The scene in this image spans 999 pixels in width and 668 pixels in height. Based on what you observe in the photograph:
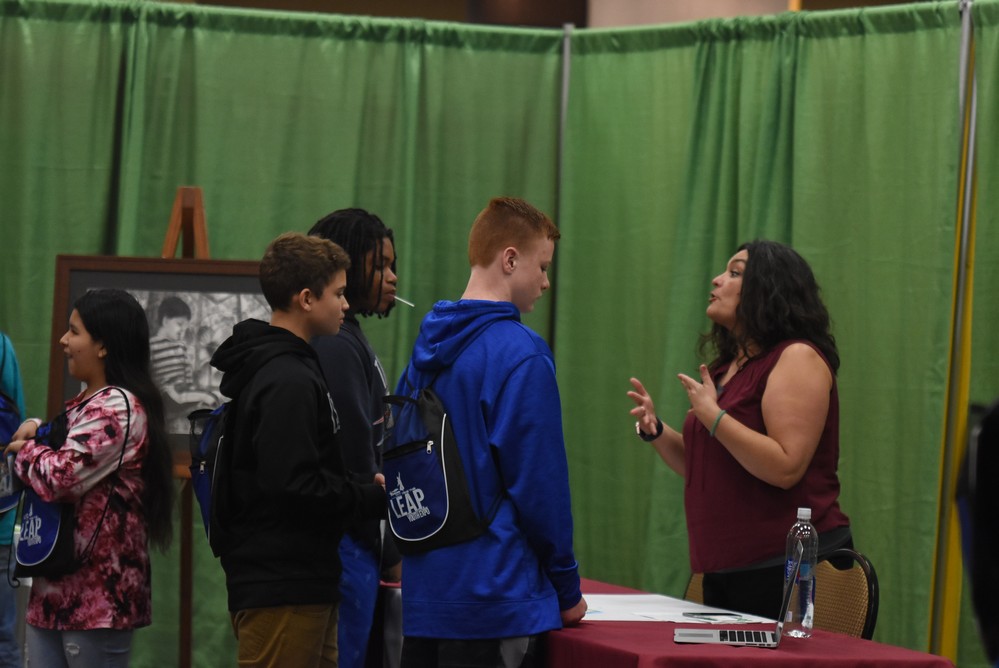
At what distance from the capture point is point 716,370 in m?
3.27

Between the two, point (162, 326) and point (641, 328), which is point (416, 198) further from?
point (162, 326)

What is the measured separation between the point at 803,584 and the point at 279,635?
102 centimetres

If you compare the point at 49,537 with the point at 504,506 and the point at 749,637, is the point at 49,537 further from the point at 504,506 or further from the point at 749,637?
the point at 749,637

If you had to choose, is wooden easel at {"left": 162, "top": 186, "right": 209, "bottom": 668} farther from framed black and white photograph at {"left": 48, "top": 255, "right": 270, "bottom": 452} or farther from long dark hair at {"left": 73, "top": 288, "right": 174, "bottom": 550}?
long dark hair at {"left": 73, "top": 288, "right": 174, "bottom": 550}

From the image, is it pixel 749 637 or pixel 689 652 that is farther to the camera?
pixel 749 637

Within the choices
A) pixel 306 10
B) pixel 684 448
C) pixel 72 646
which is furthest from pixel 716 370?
pixel 306 10

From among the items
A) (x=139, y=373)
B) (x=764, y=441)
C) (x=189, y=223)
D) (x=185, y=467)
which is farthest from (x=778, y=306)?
(x=189, y=223)

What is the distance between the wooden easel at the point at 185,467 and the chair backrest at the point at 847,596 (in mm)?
1802

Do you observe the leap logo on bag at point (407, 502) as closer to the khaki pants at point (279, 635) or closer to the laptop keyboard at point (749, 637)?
the khaki pants at point (279, 635)

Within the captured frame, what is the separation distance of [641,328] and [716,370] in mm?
1577

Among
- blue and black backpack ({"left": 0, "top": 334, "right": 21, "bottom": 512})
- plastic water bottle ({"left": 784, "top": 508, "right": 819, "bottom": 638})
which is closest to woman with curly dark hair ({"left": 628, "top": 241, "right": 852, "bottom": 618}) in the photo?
plastic water bottle ({"left": 784, "top": 508, "right": 819, "bottom": 638})

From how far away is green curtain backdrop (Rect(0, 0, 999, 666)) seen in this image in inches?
170

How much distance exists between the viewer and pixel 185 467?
357cm

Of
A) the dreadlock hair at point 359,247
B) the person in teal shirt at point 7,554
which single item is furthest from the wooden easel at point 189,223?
the dreadlock hair at point 359,247
